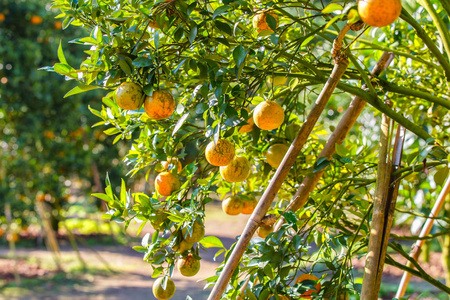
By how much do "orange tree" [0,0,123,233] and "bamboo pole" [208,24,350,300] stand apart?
10.5 ft

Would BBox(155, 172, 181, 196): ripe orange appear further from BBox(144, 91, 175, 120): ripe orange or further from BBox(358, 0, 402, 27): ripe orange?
BBox(358, 0, 402, 27): ripe orange

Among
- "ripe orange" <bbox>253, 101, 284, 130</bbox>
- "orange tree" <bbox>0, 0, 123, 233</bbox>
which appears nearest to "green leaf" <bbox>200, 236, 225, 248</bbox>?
"ripe orange" <bbox>253, 101, 284, 130</bbox>

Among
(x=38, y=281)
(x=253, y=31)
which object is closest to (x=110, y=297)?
(x=38, y=281)

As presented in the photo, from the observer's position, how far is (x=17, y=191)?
164 inches

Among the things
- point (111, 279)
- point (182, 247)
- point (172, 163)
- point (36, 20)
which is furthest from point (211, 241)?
point (111, 279)

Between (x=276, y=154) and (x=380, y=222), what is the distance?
235 millimetres

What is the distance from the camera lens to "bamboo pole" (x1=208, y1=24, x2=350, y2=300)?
596mm

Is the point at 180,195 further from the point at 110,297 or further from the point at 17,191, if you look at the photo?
the point at 17,191

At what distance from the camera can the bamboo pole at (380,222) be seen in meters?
0.59

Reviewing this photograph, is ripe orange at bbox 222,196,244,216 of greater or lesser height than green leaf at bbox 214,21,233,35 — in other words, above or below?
below

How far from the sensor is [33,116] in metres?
3.74

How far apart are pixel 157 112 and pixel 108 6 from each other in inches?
7.2

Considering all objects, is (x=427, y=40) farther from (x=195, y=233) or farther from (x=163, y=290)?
(x=163, y=290)

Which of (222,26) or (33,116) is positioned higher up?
(222,26)
